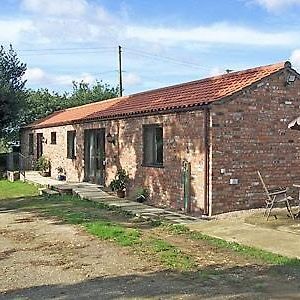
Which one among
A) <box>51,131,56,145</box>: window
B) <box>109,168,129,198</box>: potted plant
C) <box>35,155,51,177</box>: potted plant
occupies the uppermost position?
<box>51,131,56,145</box>: window

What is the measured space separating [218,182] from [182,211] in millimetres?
1446

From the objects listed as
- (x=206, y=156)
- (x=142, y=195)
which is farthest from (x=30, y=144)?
(x=206, y=156)

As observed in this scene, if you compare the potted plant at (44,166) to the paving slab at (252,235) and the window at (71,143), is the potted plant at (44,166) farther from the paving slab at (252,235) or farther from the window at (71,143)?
the paving slab at (252,235)

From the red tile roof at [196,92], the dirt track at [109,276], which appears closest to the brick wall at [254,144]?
the red tile roof at [196,92]

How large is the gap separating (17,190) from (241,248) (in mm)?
14195

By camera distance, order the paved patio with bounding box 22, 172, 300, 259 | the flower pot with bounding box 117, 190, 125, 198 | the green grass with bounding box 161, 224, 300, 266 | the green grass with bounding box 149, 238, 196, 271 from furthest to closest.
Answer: the flower pot with bounding box 117, 190, 125, 198
the paved patio with bounding box 22, 172, 300, 259
the green grass with bounding box 161, 224, 300, 266
the green grass with bounding box 149, 238, 196, 271

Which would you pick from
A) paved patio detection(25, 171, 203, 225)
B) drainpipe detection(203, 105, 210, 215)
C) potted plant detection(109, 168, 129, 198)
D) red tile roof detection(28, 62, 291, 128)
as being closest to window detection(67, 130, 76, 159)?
paved patio detection(25, 171, 203, 225)

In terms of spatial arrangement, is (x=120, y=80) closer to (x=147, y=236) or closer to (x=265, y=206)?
(x=265, y=206)

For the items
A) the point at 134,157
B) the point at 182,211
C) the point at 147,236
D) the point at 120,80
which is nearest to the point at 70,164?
the point at 134,157

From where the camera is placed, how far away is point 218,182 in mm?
12852

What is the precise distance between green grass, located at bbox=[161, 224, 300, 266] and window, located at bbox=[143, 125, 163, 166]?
4.51 meters

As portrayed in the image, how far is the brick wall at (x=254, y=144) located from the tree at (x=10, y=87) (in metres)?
17.5

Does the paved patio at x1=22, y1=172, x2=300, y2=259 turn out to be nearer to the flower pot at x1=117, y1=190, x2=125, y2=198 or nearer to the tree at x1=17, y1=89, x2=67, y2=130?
the flower pot at x1=117, y1=190, x2=125, y2=198

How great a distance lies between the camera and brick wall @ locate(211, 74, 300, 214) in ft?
42.4
